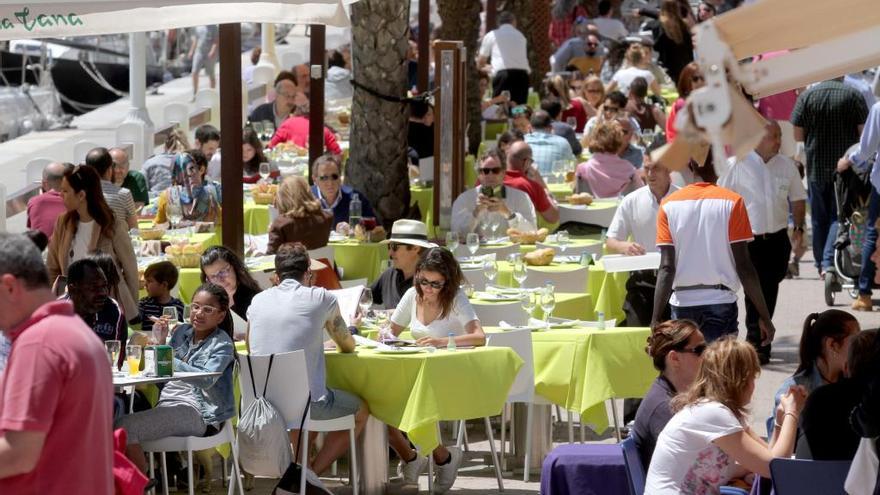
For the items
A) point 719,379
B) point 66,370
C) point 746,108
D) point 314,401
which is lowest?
point 314,401

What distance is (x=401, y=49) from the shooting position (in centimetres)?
1489

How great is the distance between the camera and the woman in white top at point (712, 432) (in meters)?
6.56

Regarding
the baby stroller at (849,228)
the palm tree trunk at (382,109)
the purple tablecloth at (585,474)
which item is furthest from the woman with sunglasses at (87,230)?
the baby stroller at (849,228)

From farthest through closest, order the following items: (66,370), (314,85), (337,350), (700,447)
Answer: (314,85), (337,350), (700,447), (66,370)

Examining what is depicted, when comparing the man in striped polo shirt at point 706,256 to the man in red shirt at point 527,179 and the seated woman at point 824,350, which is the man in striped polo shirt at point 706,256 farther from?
the man in red shirt at point 527,179

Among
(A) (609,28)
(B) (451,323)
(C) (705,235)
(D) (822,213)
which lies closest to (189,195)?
(B) (451,323)

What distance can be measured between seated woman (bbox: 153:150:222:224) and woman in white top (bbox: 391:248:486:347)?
409 centimetres

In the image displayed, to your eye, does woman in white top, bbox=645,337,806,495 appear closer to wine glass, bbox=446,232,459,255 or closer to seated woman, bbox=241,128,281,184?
wine glass, bbox=446,232,459,255

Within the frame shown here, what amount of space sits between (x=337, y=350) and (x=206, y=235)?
3892 millimetres

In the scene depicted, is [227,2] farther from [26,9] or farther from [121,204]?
[121,204]

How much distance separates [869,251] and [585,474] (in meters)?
6.86

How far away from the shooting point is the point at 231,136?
35.8 feet

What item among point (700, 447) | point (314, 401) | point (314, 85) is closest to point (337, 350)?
point (314, 401)

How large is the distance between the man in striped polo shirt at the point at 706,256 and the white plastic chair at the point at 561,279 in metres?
2.45
